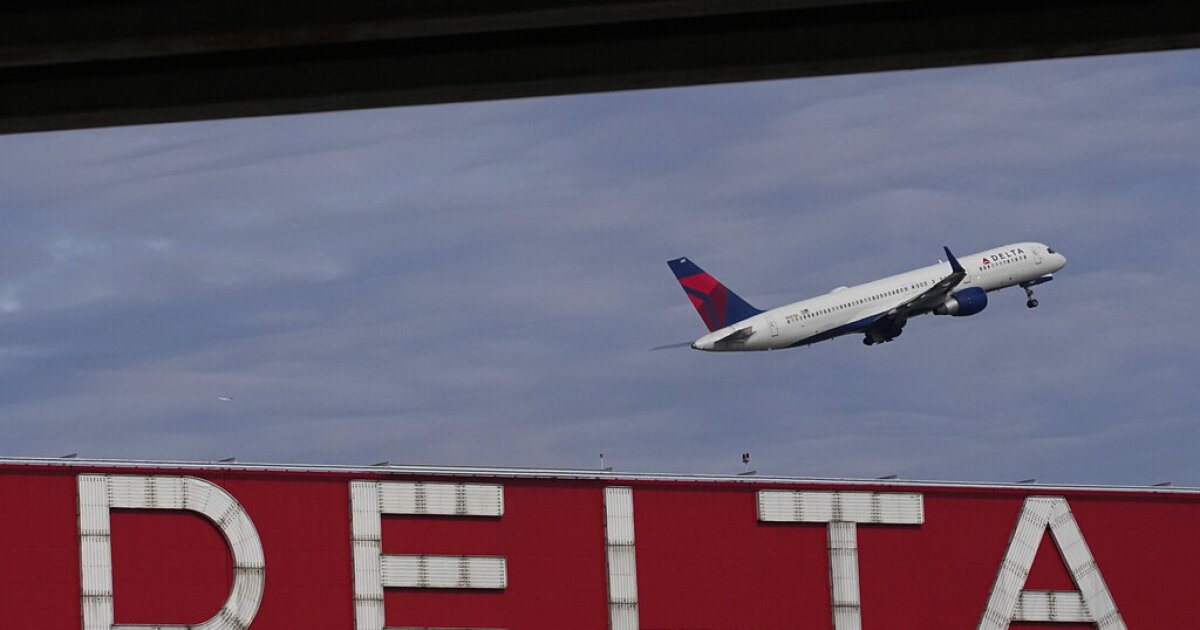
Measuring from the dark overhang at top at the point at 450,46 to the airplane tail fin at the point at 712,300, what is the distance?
59.4 metres

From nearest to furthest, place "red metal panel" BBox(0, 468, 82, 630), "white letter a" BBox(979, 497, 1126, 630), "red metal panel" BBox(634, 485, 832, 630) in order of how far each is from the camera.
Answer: "red metal panel" BBox(0, 468, 82, 630) < "red metal panel" BBox(634, 485, 832, 630) < "white letter a" BBox(979, 497, 1126, 630)

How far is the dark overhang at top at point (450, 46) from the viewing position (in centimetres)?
1620

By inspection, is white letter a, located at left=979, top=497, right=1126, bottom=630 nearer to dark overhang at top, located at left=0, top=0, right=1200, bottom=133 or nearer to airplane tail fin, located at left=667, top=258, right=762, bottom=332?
airplane tail fin, located at left=667, top=258, right=762, bottom=332

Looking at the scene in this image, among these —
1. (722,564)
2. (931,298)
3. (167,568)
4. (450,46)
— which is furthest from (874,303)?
(450,46)

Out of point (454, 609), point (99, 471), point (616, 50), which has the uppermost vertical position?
point (616, 50)

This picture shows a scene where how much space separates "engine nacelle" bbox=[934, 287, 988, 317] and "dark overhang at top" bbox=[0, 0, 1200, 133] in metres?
58.5

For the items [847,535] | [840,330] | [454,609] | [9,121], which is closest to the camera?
[9,121]

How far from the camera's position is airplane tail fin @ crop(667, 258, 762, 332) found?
78188 mm

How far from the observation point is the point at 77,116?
731 inches

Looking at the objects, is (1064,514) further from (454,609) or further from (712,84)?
(712,84)

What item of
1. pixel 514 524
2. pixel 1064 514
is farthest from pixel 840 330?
pixel 514 524

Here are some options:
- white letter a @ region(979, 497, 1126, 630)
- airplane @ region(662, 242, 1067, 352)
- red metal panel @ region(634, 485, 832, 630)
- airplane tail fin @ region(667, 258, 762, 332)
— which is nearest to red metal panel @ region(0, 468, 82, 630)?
red metal panel @ region(634, 485, 832, 630)

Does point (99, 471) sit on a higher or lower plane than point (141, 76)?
lower

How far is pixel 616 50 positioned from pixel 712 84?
1176mm
